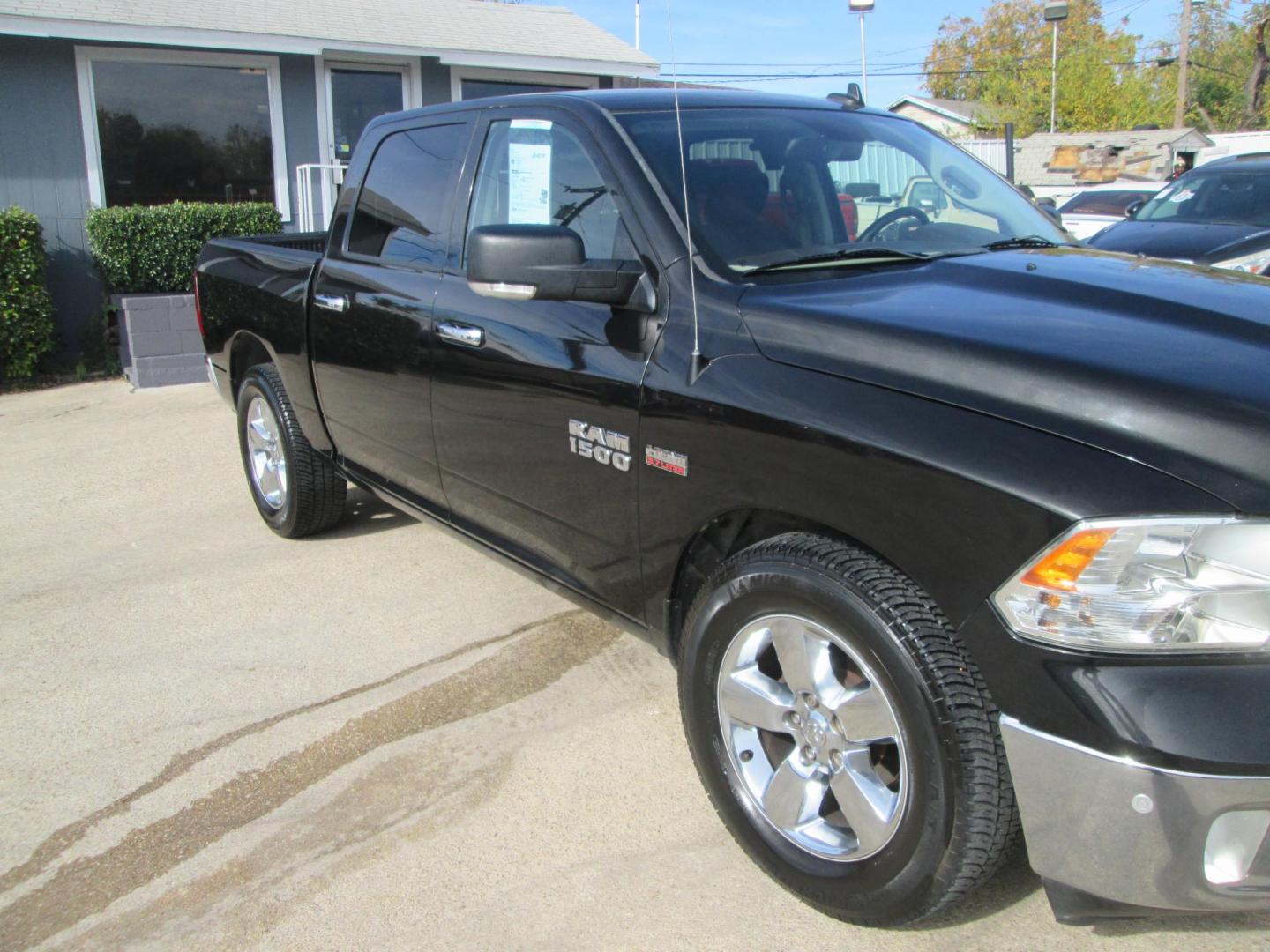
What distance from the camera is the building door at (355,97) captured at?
1193 centimetres

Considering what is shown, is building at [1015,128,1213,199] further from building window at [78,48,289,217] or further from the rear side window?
the rear side window

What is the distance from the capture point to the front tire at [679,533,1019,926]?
213 centimetres

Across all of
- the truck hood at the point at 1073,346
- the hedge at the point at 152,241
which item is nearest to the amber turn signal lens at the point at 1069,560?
the truck hood at the point at 1073,346

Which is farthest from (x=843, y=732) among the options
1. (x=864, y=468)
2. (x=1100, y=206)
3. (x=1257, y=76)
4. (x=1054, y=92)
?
(x=1257, y=76)

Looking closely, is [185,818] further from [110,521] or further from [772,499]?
[110,521]

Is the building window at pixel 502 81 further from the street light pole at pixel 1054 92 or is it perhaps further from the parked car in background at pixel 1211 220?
the street light pole at pixel 1054 92

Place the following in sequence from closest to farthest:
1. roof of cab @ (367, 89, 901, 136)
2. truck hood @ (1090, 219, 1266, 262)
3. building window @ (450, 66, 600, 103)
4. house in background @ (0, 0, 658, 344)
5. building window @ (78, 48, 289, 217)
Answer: roof of cab @ (367, 89, 901, 136) → truck hood @ (1090, 219, 1266, 262) → house in background @ (0, 0, 658, 344) → building window @ (78, 48, 289, 217) → building window @ (450, 66, 600, 103)

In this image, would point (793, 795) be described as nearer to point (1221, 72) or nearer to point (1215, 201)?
point (1215, 201)

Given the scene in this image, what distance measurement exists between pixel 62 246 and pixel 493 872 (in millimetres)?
9818

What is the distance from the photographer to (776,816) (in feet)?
8.46

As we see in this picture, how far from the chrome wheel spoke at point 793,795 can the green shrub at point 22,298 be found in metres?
9.09

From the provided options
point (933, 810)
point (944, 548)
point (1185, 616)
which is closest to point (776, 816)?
point (933, 810)

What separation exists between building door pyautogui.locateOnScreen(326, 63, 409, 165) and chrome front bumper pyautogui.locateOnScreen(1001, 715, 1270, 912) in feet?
37.3

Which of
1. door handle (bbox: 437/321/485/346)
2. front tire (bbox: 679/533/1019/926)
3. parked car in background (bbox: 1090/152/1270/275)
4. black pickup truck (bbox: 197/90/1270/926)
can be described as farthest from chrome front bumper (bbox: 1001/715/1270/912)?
parked car in background (bbox: 1090/152/1270/275)
